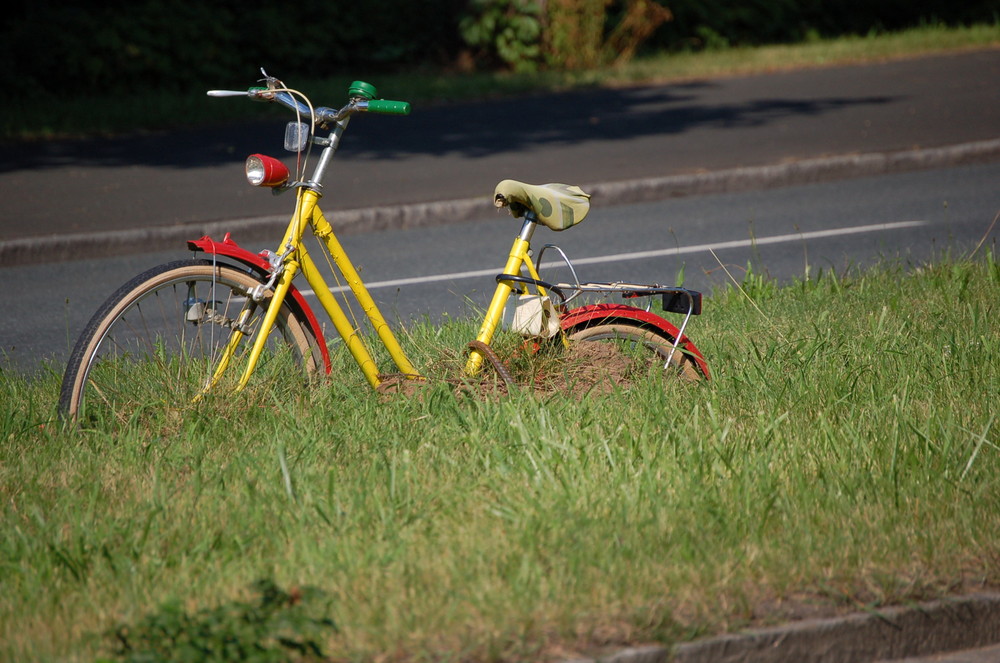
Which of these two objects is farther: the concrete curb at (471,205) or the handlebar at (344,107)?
the concrete curb at (471,205)

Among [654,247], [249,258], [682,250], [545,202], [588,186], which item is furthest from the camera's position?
[588,186]

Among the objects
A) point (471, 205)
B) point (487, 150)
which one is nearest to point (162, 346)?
point (471, 205)

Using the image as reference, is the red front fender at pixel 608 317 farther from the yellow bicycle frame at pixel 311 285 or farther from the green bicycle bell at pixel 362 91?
the green bicycle bell at pixel 362 91

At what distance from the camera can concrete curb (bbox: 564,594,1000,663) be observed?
110 inches

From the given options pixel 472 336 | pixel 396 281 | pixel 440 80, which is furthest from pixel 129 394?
pixel 440 80

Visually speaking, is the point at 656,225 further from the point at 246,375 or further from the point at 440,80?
the point at 440,80

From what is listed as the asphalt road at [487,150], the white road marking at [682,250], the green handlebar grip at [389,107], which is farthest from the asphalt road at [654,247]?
the green handlebar grip at [389,107]

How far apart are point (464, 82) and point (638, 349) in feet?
42.5

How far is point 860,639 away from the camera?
2.93 metres

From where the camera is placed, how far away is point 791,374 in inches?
180

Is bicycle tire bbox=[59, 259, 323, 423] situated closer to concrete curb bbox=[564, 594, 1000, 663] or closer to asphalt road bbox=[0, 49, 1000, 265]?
concrete curb bbox=[564, 594, 1000, 663]

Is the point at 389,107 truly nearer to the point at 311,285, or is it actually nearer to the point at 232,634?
the point at 311,285

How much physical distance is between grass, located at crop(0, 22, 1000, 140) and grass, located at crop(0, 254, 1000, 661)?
10.1 meters

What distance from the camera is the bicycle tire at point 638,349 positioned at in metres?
4.39
